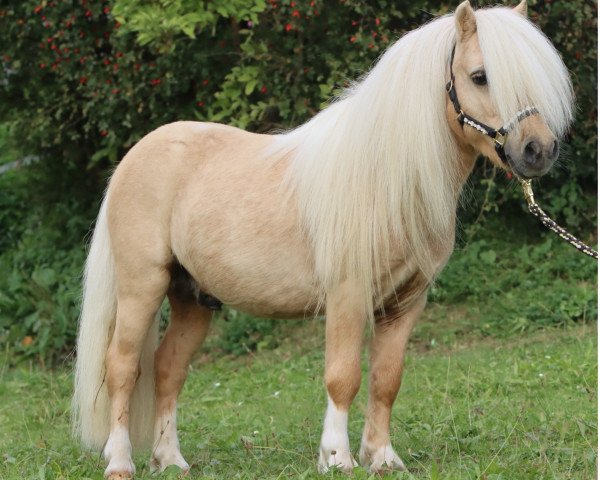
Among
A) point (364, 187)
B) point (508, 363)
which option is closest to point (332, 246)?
point (364, 187)

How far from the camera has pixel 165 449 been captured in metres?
5.10

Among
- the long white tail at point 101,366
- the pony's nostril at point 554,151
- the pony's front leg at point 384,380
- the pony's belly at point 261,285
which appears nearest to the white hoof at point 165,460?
the long white tail at point 101,366

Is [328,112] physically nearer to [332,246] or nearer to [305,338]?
[332,246]

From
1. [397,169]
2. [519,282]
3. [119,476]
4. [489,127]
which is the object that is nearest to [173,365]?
[119,476]

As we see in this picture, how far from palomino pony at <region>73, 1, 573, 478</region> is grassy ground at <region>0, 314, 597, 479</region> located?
0.35m

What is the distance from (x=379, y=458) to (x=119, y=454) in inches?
47.9

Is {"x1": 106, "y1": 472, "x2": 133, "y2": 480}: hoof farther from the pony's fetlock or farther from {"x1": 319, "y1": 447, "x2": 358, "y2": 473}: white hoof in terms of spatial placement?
the pony's fetlock

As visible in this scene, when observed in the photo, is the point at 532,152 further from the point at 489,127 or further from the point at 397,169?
the point at 397,169

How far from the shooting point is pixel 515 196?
9508 mm

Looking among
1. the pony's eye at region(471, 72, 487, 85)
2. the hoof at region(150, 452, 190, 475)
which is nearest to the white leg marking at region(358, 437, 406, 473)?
the hoof at region(150, 452, 190, 475)

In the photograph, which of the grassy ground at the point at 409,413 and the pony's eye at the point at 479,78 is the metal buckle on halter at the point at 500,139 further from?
the grassy ground at the point at 409,413

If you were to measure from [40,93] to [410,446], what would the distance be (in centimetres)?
637

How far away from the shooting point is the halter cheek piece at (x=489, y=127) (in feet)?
13.5

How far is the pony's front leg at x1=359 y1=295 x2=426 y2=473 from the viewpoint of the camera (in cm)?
465
